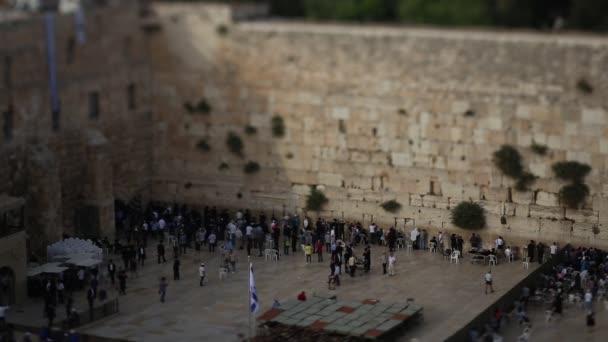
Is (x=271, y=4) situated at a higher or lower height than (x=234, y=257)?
higher

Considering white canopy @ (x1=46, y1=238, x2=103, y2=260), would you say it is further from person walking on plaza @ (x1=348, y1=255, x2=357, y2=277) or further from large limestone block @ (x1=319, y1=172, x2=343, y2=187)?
large limestone block @ (x1=319, y1=172, x2=343, y2=187)

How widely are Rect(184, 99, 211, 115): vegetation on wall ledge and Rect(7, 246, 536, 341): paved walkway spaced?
6153 mm

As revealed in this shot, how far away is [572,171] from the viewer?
148 ft

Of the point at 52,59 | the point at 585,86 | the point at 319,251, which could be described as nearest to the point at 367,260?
the point at 319,251

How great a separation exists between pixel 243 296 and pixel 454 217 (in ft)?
26.5

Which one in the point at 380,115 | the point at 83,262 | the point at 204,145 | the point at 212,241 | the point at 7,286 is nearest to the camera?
the point at 7,286

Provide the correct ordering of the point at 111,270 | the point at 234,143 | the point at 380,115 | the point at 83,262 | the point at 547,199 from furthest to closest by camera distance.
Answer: the point at 234,143 → the point at 380,115 → the point at 547,199 → the point at 111,270 → the point at 83,262

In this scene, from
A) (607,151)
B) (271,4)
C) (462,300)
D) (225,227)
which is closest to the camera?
(462,300)

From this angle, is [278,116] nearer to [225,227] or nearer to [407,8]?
[225,227]

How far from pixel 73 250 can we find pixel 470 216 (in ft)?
38.5

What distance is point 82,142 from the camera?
46.9 metres

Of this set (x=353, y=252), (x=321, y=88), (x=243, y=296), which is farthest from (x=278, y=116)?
(x=243, y=296)

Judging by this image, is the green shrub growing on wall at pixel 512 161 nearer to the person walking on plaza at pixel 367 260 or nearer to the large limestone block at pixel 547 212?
the large limestone block at pixel 547 212

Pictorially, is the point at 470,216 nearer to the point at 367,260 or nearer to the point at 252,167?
the point at 367,260
